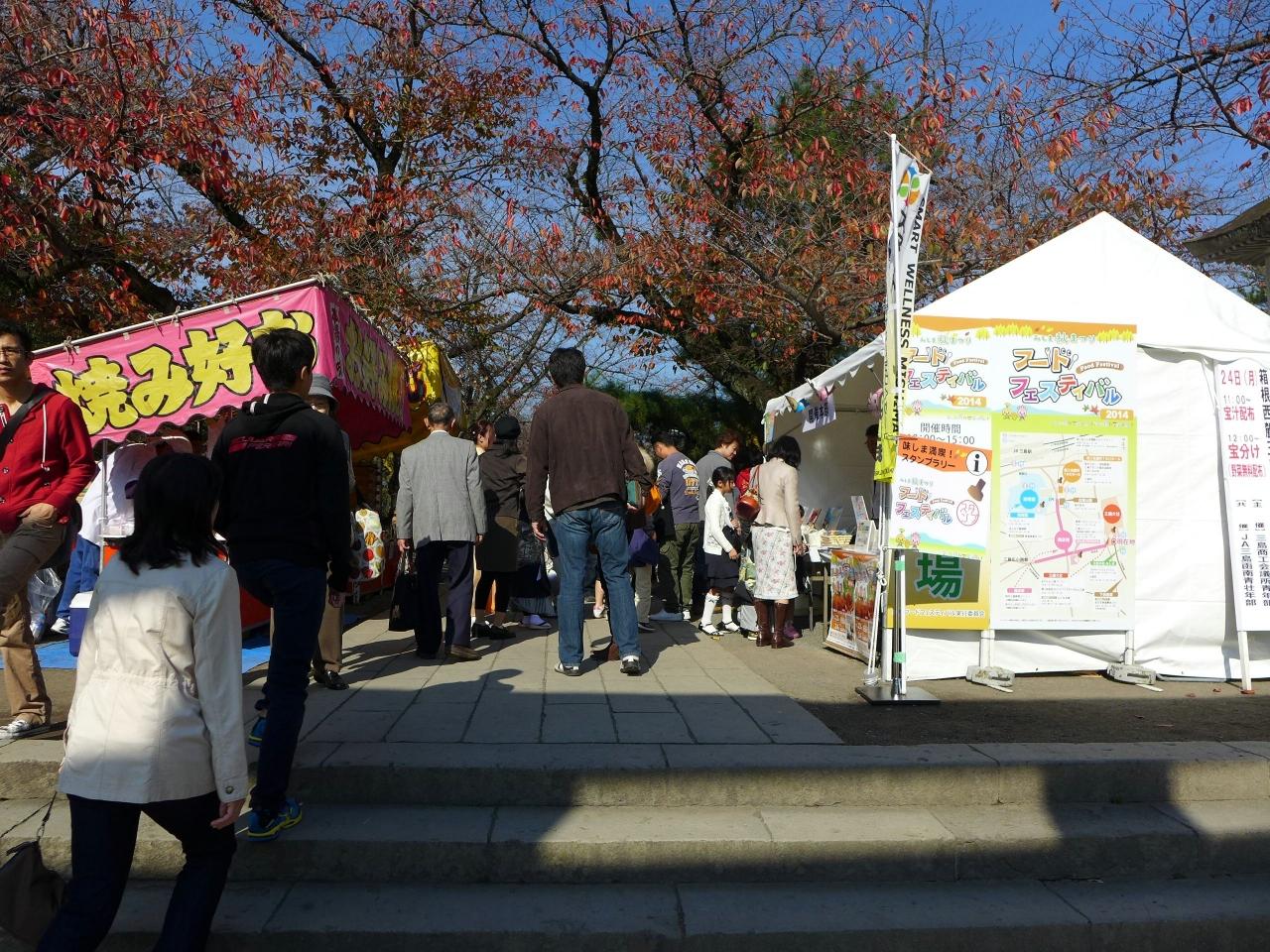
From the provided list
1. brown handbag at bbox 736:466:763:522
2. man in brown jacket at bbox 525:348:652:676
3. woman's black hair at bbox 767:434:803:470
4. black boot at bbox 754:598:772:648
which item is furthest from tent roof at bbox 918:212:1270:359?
black boot at bbox 754:598:772:648

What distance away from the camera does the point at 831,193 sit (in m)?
12.1

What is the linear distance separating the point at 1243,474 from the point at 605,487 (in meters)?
4.21

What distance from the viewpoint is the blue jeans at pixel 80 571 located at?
7.32m

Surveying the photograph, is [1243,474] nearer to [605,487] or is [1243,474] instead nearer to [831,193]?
[605,487]

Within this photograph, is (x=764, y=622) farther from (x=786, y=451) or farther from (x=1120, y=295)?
(x=1120, y=295)

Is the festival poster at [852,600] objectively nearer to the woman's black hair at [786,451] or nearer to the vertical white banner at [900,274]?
the woman's black hair at [786,451]

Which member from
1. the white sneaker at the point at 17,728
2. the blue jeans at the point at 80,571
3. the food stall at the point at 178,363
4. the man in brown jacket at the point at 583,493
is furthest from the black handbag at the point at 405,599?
the white sneaker at the point at 17,728

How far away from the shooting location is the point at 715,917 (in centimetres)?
322

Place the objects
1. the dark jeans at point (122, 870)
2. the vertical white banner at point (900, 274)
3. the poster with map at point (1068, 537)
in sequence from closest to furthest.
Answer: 1. the dark jeans at point (122, 870)
2. the vertical white banner at point (900, 274)
3. the poster with map at point (1068, 537)

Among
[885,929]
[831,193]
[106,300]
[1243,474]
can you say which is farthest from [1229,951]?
[106,300]

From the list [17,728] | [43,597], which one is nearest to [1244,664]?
[17,728]

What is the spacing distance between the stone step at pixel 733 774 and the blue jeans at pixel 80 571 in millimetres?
3633

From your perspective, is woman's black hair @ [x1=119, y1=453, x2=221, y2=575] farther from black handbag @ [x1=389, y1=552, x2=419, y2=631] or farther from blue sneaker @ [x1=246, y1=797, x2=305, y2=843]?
black handbag @ [x1=389, y1=552, x2=419, y2=631]

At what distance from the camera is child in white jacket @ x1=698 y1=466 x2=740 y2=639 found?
8.10 m
